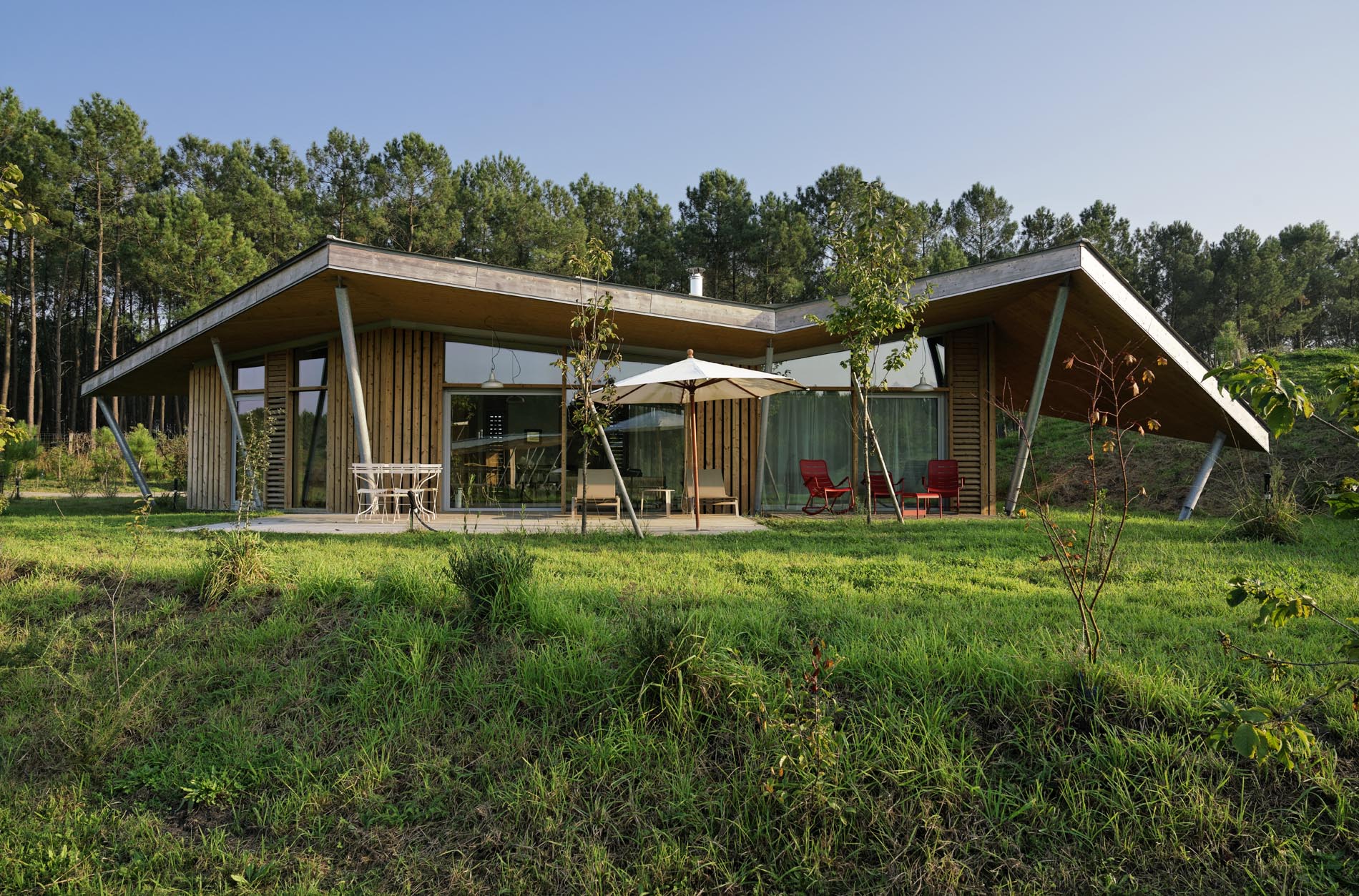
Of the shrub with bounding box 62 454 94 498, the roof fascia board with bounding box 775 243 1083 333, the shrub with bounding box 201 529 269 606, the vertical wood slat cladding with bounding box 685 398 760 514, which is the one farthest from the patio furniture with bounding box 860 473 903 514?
the shrub with bounding box 62 454 94 498

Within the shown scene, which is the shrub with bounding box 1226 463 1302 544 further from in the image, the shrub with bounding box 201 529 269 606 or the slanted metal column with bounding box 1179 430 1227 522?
the shrub with bounding box 201 529 269 606

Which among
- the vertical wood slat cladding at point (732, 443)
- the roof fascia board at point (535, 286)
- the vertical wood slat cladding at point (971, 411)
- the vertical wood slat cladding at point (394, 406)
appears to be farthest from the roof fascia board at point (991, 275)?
the vertical wood slat cladding at point (394, 406)

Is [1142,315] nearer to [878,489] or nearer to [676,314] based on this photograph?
[878,489]

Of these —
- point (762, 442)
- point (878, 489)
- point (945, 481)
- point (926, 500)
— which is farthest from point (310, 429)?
point (945, 481)

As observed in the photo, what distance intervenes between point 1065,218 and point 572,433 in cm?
2536

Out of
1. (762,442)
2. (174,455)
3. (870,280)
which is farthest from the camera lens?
(174,455)

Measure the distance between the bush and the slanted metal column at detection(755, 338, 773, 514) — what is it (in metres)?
6.61

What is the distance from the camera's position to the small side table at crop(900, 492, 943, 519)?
10.2m

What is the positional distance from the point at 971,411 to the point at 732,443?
13.0 feet

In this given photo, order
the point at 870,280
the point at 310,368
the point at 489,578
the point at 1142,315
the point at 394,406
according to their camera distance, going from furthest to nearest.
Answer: the point at 310,368, the point at 394,406, the point at 1142,315, the point at 870,280, the point at 489,578

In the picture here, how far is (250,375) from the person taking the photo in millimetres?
12500

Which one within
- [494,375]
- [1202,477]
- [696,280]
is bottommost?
[1202,477]

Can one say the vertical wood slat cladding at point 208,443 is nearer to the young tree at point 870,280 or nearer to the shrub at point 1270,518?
the young tree at point 870,280

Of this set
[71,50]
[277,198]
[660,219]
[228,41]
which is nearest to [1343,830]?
[228,41]
